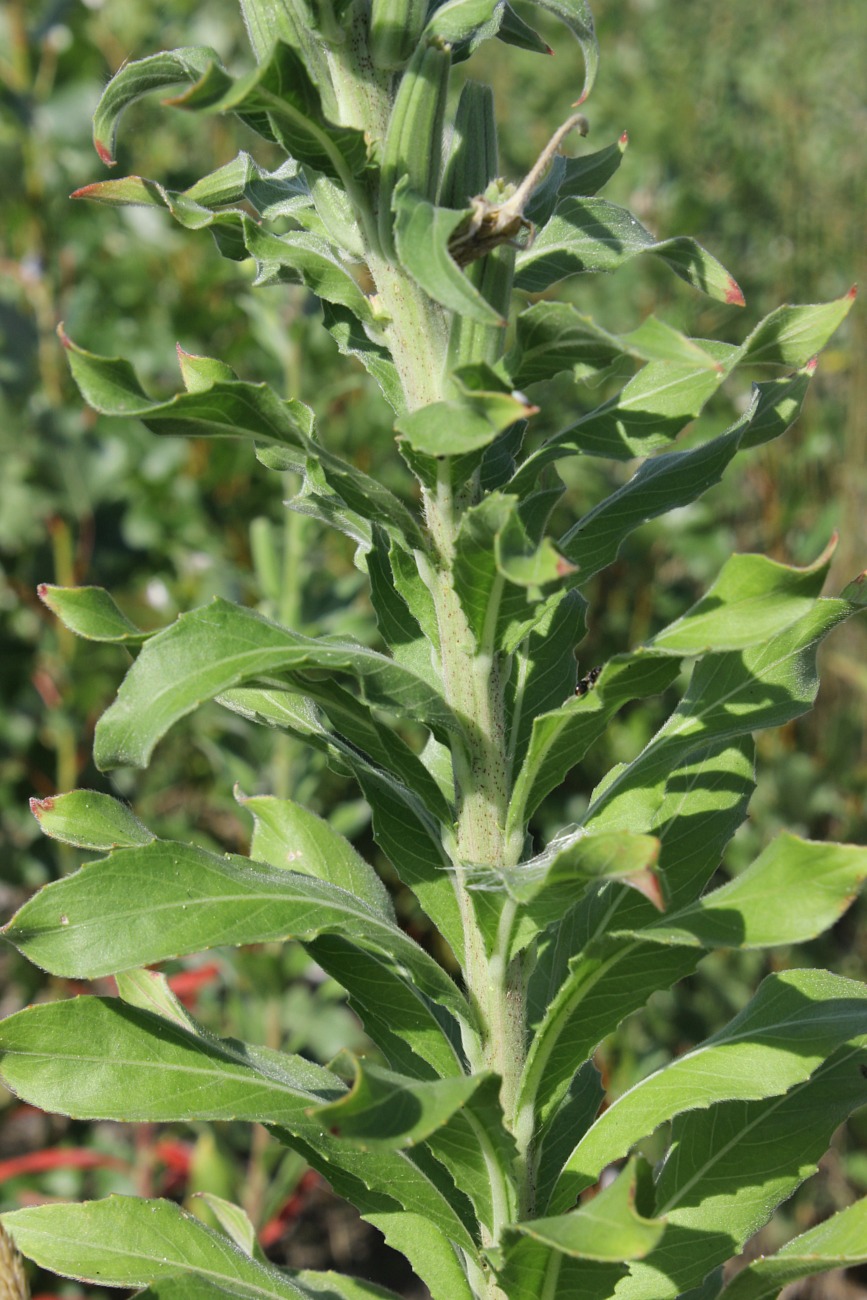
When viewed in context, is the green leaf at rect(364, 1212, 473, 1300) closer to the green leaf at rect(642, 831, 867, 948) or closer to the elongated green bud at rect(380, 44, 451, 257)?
the green leaf at rect(642, 831, 867, 948)

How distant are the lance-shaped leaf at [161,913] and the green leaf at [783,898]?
0.90 feet

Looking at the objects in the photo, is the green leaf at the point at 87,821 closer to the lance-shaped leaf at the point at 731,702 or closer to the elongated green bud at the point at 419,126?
the lance-shaped leaf at the point at 731,702

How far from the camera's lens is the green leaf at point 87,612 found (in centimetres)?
95

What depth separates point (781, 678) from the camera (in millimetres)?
1053

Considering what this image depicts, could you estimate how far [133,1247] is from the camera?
1045 millimetres

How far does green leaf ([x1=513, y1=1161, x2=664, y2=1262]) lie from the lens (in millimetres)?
771

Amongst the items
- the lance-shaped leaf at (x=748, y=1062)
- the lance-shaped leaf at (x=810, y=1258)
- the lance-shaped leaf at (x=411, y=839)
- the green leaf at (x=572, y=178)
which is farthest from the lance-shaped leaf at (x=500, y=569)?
the lance-shaped leaf at (x=810, y=1258)

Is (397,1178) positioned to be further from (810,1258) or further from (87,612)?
(87,612)

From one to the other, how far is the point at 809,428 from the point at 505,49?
4041 millimetres

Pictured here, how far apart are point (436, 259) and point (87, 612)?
389 millimetres

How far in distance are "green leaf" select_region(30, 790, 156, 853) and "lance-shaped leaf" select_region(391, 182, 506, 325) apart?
51 cm

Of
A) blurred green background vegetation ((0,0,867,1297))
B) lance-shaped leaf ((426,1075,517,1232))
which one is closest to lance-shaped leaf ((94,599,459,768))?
lance-shaped leaf ((426,1075,517,1232))

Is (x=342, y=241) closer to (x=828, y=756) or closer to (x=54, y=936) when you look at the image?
(x=54, y=936)

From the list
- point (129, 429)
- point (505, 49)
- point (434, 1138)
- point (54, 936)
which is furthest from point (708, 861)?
point (505, 49)
